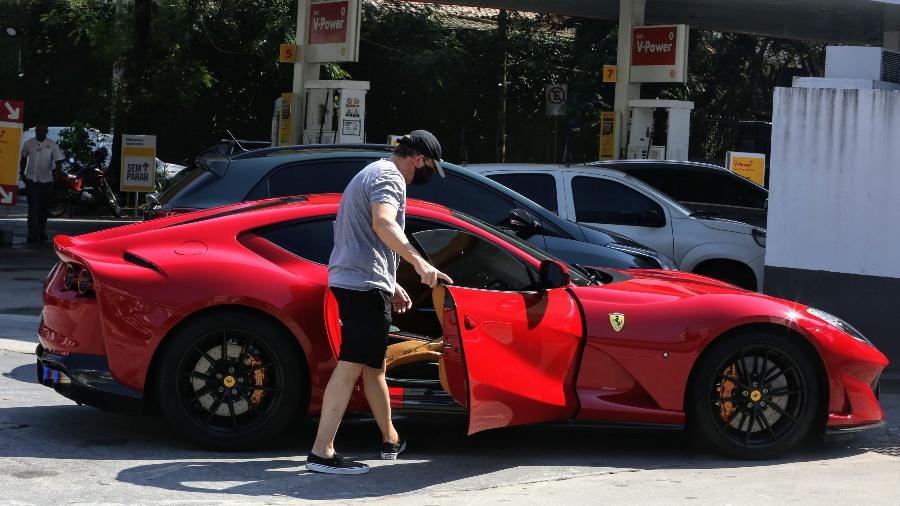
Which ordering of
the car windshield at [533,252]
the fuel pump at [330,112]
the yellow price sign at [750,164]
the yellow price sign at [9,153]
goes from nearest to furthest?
the car windshield at [533,252], the yellow price sign at [9,153], the fuel pump at [330,112], the yellow price sign at [750,164]

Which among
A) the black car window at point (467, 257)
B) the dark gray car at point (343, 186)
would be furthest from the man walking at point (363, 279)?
the dark gray car at point (343, 186)

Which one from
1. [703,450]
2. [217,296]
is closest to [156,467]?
[217,296]

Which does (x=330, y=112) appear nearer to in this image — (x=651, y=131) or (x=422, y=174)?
(x=651, y=131)

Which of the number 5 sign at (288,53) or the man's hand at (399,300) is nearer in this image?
the man's hand at (399,300)

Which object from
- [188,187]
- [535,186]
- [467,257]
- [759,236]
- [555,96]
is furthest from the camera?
[555,96]

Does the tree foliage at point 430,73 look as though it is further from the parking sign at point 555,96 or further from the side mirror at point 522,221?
the side mirror at point 522,221

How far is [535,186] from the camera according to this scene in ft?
40.2

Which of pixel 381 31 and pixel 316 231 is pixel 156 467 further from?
pixel 381 31

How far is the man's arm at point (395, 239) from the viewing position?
6199 mm

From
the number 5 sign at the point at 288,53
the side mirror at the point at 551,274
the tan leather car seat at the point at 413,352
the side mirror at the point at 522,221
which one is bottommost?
the tan leather car seat at the point at 413,352

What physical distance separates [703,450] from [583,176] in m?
5.54

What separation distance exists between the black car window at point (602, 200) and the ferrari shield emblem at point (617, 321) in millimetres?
5464

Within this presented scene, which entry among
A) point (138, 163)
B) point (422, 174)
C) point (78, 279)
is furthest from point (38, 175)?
point (422, 174)

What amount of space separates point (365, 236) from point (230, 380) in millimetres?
1068
